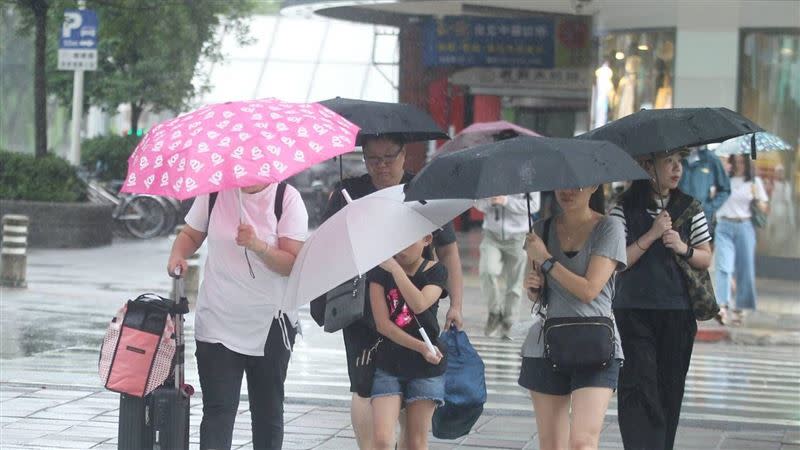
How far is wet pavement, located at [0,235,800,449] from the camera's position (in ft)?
28.9

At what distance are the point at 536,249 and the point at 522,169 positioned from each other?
1.78 feet

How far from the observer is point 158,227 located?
27.7 metres

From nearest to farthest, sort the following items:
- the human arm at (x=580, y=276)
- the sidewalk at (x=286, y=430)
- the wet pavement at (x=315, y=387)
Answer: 1. the human arm at (x=580, y=276)
2. the sidewalk at (x=286, y=430)
3. the wet pavement at (x=315, y=387)

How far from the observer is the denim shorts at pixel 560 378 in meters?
6.13

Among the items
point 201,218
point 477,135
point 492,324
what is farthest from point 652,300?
point 492,324

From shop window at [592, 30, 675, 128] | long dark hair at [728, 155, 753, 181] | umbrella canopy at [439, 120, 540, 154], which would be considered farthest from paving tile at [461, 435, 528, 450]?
shop window at [592, 30, 675, 128]

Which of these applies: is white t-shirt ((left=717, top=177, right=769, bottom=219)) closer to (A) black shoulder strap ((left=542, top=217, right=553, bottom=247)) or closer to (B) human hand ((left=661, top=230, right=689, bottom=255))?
(B) human hand ((left=661, top=230, right=689, bottom=255))

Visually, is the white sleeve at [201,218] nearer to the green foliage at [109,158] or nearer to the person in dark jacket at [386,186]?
the person in dark jacket at [386,186]

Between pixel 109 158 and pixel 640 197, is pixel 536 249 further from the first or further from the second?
pixel 109 158

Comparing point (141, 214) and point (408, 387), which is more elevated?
point (408, 387)

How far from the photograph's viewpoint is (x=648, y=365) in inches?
275

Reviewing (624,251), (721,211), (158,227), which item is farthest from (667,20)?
(624,251)

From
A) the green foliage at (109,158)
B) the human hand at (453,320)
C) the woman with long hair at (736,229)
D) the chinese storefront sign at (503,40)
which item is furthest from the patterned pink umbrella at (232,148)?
the green foliage at (109,158)

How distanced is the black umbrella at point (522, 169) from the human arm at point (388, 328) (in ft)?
1.72
